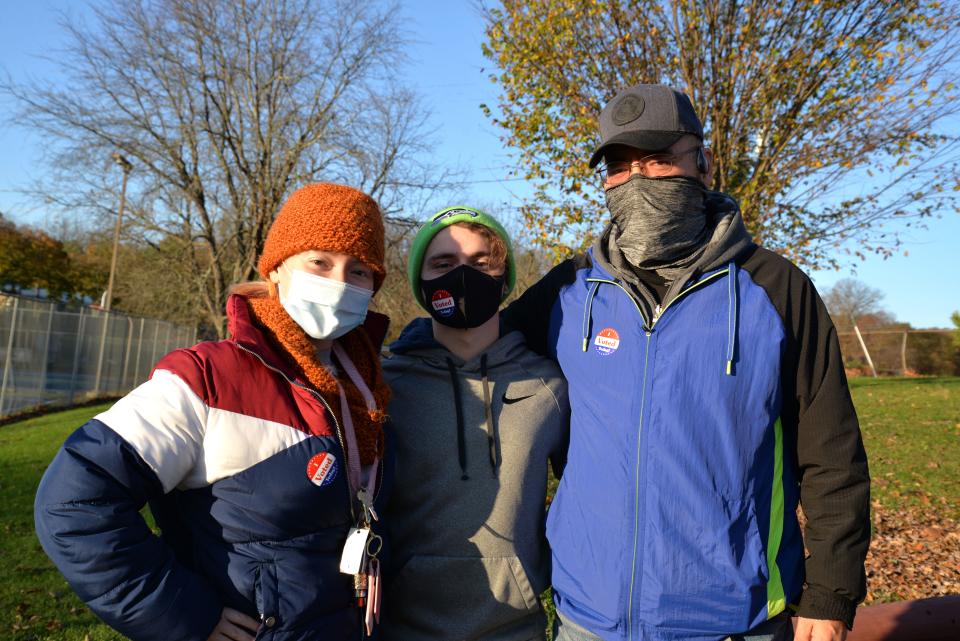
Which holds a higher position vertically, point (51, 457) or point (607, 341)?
point (607, 341)

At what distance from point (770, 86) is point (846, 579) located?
7.52 meters

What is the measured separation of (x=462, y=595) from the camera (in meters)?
2.51

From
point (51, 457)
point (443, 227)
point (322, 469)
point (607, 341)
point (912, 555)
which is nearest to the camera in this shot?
point (322, 469)

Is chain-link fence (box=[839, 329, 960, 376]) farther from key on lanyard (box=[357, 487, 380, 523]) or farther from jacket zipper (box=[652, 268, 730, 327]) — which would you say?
key on lanyard (box=[357, 487, 380, 523])

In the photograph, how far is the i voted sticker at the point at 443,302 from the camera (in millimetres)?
2783

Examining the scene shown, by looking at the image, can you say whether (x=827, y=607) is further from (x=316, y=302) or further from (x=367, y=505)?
(x=316, y=302)

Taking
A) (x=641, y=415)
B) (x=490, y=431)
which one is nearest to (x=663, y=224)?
(x=641, y=415)

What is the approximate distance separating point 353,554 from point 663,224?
5.10 ft

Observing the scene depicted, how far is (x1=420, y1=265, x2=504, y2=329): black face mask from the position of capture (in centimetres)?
278

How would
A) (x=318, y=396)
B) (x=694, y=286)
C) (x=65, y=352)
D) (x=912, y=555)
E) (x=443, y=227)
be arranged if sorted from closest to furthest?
(x=318, y=396) < (x=694, y=286) < (x=443, y=227) < (x=912, y=555) < (x=65, y=352)

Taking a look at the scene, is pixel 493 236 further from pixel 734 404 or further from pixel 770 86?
pixel 770 86

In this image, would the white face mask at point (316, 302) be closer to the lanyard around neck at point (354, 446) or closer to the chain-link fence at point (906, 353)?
the lanyard around neck at point (354, 446)

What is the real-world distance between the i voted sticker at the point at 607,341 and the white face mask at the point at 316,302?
2.95ft

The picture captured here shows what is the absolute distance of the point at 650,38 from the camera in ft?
28.8
